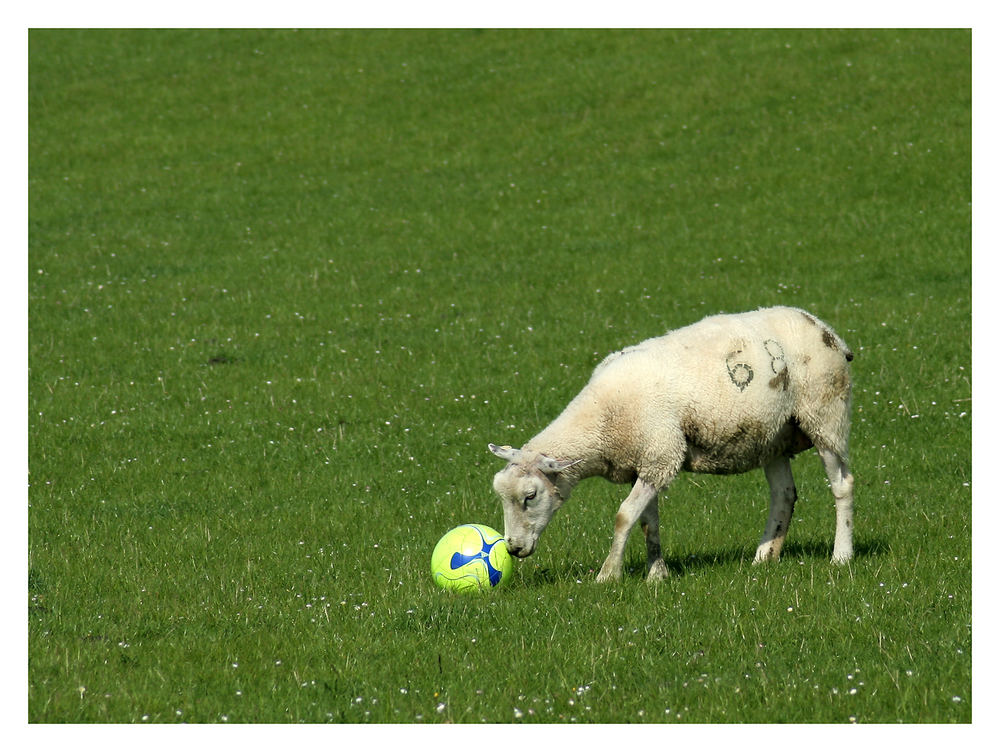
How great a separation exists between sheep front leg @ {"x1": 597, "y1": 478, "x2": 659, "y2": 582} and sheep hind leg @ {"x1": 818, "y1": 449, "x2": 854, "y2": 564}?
169 centimetres

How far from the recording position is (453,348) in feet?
60.1

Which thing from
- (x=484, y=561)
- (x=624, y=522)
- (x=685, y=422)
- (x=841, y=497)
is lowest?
(x=484, y=561)

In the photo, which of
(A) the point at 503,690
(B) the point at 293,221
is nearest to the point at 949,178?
(B) the point at 293,221

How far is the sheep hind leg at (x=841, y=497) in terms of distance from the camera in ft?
32.6

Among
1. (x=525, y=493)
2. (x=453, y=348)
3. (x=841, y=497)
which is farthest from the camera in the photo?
(x=453, y=348)

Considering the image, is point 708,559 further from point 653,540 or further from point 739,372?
point 739,372

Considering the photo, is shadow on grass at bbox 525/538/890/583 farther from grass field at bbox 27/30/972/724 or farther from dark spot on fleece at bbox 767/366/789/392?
dark spot on fleece at bbox 767/366/789/392

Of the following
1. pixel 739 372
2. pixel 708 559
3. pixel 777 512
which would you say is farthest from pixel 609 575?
pixel 739 372

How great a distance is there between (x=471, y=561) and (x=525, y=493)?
0.69m

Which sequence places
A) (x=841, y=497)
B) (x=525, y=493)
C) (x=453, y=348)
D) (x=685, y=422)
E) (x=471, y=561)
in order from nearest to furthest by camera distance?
(x=471, y=561), (x=525, y=493), (x=685, y=422), (x=841, y=497), (x=453, y=348)

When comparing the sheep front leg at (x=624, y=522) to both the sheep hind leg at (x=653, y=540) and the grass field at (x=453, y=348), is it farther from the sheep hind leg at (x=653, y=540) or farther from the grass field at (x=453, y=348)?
the grass field at (x=453, y=348)

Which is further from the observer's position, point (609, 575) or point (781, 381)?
point (781, 381)

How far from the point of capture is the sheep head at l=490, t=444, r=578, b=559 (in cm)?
934

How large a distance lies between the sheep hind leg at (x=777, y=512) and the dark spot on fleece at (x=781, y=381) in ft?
2.96
